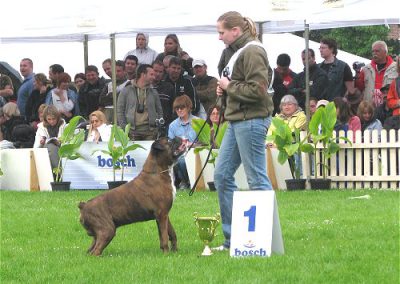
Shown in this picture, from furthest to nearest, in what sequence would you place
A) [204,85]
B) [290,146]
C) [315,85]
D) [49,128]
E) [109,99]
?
[109,99] → [204,85] → [315,85] → [49,128] → [290,146]

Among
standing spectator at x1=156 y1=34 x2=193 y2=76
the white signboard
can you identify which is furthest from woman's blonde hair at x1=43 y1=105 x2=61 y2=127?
standing spectator at x1=156 y1=34 x2=193 y2=76

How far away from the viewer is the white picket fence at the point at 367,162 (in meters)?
15.2

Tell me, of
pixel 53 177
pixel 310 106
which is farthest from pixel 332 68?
pixel 53 177

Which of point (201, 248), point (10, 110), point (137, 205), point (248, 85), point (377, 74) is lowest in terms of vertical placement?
point (201, 248)

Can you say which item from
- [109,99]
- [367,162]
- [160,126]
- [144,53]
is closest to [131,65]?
[109,99]

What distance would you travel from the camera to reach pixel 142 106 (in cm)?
1700

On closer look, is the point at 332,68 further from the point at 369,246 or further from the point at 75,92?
the point at 369,246

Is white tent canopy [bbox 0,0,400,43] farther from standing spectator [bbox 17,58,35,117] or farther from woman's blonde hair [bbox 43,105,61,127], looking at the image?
standing spectator [bbox 17,58,35,117]

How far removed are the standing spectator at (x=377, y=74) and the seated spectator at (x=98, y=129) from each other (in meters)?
4.60

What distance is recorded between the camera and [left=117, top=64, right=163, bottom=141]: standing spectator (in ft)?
55.7

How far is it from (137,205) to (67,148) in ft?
24.3

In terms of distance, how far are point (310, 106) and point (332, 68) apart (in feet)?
4.03

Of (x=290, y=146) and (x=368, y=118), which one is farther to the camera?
(x=368, y=118)

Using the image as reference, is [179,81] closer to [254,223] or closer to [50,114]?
[50,114]
